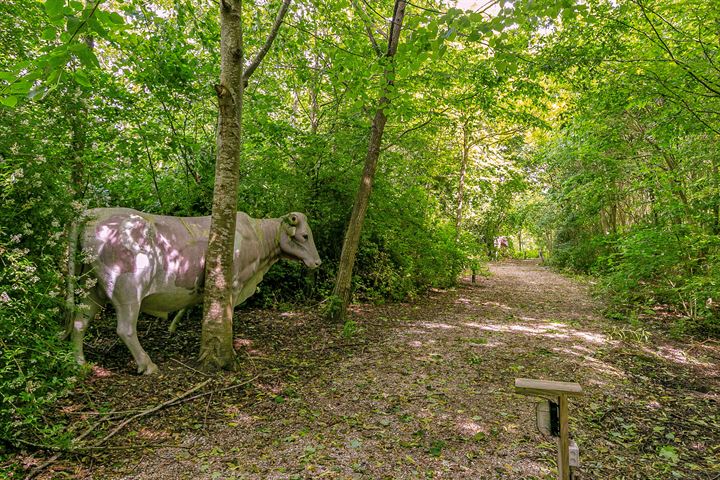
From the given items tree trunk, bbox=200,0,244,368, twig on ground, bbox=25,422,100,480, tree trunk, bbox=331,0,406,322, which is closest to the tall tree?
tree trunk, bbox=200,0,244,368

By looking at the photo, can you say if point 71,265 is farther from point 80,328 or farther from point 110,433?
point 110,433

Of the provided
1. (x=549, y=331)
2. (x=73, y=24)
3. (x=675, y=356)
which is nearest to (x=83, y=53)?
(x=73, y=24)

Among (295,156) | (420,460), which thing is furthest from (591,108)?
(420,460)

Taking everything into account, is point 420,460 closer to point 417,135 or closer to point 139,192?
point 139,192

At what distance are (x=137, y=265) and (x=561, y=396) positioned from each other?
4.01 m

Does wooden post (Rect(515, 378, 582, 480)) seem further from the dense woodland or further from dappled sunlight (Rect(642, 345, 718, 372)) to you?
dappled sunlight (Rect(642, 345, 718, 372))

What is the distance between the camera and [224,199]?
4328 mm

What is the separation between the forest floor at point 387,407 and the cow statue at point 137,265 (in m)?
0.59

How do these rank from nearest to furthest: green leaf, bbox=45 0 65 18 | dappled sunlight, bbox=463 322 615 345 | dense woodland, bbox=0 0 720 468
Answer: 1. green leaf, bbox=45 0 65 18
2. dense woodland, bbox=0 0 720 468
3. dappled sunlight, bbox=463 322 615 345

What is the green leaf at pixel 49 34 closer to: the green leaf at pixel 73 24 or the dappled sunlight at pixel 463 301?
the green leaf at pixel 73 24

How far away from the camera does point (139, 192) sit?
21.3 feet

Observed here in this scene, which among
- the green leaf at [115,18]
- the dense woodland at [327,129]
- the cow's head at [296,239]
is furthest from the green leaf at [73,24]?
the cow's head at [296,239]

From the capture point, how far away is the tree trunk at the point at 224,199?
13.8 ft

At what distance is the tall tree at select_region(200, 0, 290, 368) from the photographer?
166 inches
